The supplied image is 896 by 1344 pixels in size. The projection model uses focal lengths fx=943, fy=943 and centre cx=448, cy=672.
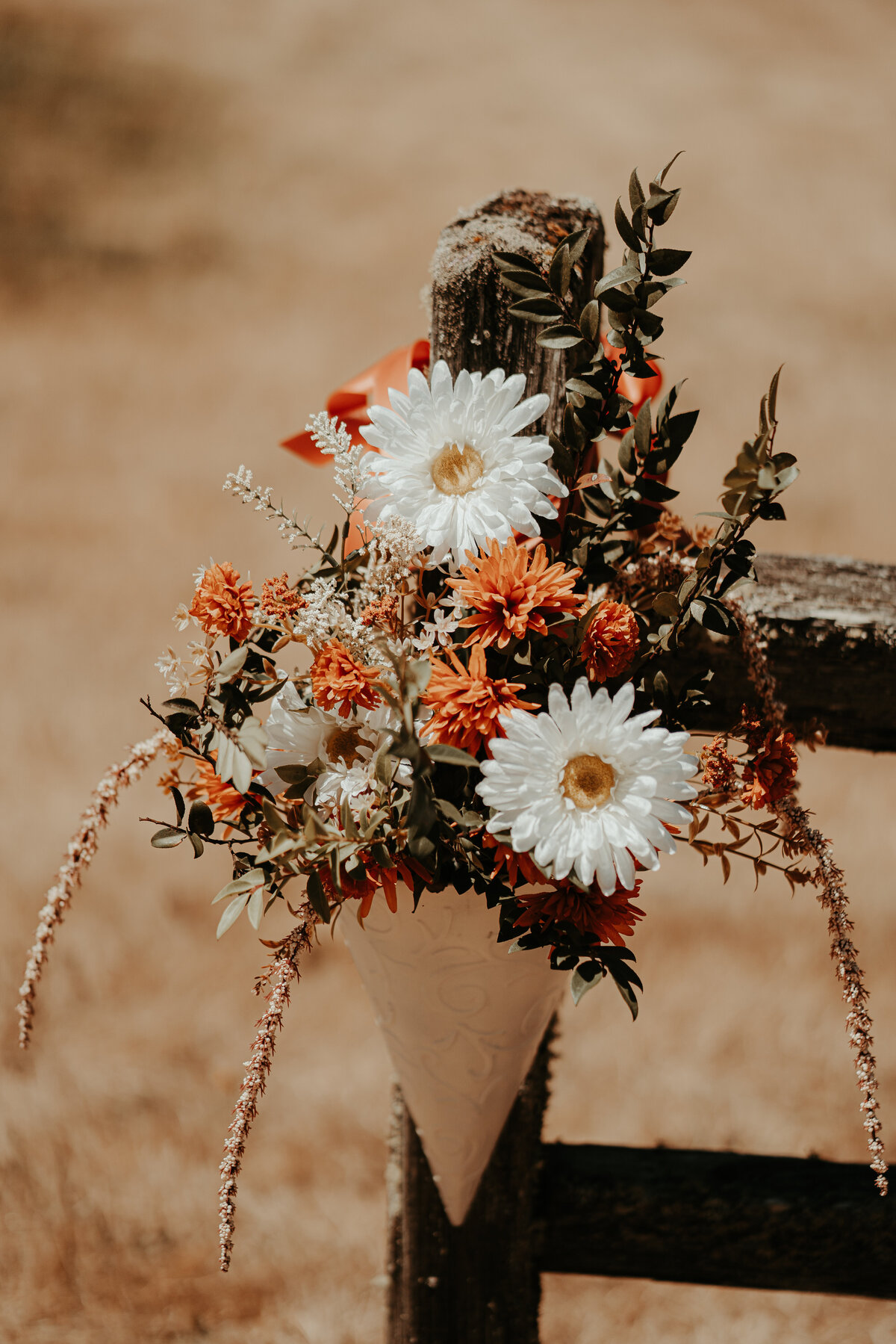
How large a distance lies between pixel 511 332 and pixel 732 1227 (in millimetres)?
847

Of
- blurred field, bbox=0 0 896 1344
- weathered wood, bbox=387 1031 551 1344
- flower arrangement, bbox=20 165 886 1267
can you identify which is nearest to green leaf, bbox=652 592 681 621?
flower arrangement, bbox=20 165 886 1267

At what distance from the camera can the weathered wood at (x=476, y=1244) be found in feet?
2.75

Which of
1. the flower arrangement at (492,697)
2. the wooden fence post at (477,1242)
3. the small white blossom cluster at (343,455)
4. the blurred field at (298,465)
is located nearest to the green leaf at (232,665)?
the flower arrangement at (492,697)

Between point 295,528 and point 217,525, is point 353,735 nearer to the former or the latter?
point 295,528

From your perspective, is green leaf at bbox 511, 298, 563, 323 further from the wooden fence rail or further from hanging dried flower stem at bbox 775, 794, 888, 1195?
hanging dried flower stem at bbox 775, 794, 888, 1195

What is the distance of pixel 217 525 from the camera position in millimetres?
2785

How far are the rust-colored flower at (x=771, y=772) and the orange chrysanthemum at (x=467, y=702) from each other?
0.15 m

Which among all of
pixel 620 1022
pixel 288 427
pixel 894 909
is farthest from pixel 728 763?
pixel 288 427

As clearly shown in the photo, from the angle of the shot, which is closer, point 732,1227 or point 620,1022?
point 732,1227

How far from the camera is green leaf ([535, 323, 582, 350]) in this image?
1.77 ft

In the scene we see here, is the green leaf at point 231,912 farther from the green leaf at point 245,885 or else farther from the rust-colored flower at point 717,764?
the rust-colored flower at point 717,764

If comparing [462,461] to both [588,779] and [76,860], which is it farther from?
[76,860]

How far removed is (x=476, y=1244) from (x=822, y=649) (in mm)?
618

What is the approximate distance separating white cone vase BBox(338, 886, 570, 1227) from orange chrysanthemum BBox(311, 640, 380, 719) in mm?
150
